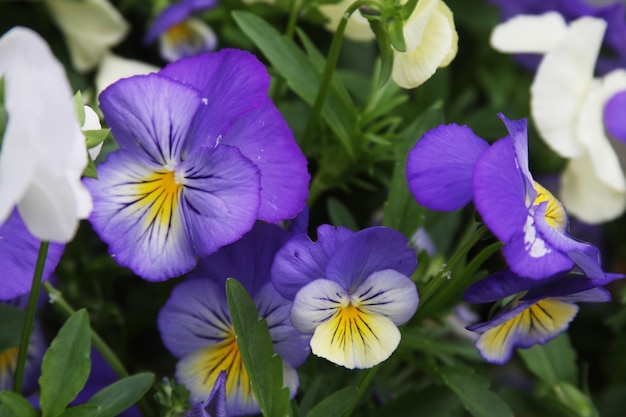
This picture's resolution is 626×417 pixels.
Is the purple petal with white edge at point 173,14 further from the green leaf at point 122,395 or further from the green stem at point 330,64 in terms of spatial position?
the green leaf at point 122,395

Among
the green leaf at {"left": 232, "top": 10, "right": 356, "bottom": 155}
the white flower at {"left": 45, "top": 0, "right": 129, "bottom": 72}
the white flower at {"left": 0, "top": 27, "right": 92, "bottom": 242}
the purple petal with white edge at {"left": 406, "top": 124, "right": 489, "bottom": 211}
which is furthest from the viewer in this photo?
the white flower at {"left": 45, "top": 0, "right": 129, "bottom": 72}

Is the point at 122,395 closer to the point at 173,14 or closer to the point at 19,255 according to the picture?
the point at 19,255

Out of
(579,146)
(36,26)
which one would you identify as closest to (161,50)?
(36,26)

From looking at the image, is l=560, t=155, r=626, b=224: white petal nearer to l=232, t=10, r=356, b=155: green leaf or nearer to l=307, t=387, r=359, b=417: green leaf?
l=232, t=10, r=356, b=155: green leaf

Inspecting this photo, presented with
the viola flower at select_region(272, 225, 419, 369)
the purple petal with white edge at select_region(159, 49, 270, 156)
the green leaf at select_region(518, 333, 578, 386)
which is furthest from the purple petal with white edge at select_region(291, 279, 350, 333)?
the green leaf at select_region(518, 333, 578, 386)

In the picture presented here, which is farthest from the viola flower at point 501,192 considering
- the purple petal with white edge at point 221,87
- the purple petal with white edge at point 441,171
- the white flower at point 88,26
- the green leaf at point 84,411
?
the white flower at point 88,26

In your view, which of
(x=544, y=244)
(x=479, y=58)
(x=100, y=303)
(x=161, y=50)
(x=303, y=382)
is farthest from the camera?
(x=479, y=58)

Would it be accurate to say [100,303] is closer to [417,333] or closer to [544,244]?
[417,333]
